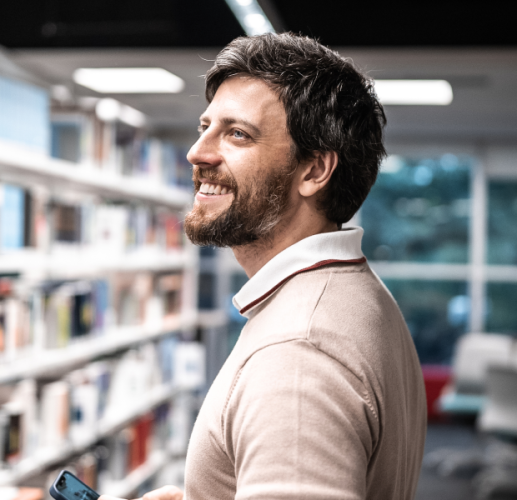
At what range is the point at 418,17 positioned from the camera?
9.59 ft

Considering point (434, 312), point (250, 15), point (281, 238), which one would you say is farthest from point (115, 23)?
point (434, 312)

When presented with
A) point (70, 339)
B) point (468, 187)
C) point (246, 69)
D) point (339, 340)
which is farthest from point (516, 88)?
point (339, 340)

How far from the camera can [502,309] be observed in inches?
252

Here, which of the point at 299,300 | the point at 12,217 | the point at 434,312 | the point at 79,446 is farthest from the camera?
the point at 434,312

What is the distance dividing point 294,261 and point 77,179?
8.24 feet

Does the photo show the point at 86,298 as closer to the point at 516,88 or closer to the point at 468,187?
the point at 516,88

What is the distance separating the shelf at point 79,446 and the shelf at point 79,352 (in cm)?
36

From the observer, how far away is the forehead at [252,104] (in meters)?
1.04

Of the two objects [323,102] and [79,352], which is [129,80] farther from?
[323,102]

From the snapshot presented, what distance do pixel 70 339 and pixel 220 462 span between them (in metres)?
2.40

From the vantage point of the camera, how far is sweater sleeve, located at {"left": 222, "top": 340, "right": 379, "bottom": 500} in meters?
0.75

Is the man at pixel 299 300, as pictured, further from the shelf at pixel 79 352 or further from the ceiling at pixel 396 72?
the shelf at pixel 79 352

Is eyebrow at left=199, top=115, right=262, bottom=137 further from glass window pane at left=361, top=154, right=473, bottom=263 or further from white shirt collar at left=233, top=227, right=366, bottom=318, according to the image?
glass window pane at left=361, top=154, right=473, bottom=263

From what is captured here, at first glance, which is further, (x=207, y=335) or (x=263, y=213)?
(x=207, y=335)
